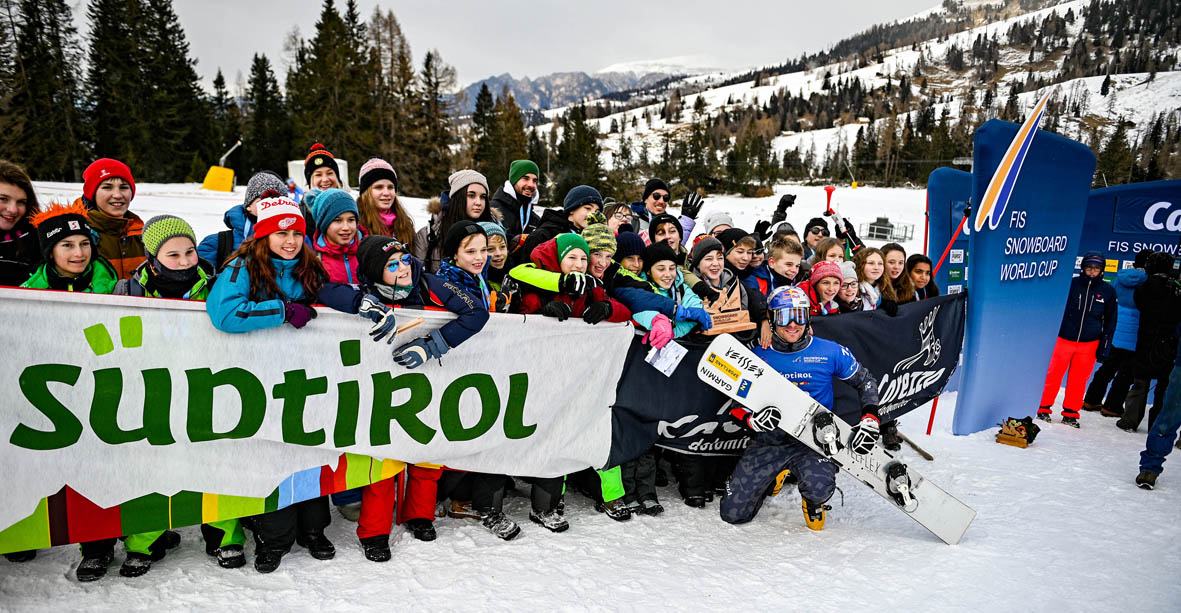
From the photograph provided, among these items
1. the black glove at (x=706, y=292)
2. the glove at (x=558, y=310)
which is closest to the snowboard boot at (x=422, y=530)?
the glove at (x=558, y=310)

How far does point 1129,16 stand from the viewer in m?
134

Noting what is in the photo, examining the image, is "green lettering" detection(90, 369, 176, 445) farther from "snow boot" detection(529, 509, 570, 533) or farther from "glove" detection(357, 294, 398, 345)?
"snow boot" detection(529, 509, 570, 533)

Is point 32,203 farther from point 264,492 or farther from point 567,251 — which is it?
point 567,251

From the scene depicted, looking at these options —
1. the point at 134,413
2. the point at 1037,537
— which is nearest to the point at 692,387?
the point at 1037,537

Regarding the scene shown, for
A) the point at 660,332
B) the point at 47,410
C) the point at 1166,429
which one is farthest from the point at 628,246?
the point at 1166,429

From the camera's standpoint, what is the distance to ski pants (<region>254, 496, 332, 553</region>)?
2.91 m

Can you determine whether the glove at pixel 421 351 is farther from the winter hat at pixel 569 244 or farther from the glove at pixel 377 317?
the winter hat at pixel 569 244

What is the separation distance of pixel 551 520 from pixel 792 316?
2.01 m

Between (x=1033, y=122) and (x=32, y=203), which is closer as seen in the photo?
(x=32, y=203)

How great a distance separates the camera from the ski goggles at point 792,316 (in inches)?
147

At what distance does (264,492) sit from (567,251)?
2051 millimetres

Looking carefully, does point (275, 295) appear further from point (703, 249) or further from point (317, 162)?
point (703, 249)

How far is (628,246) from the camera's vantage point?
3912 mm

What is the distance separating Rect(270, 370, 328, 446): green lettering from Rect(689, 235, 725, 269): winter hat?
8.35 feet
